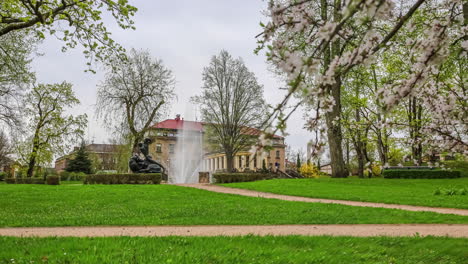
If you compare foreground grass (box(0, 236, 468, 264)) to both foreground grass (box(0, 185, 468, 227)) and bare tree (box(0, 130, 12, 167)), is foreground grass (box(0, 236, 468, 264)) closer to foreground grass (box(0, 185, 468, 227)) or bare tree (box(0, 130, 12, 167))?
foreground grass (box(0, 185, 468, 227))

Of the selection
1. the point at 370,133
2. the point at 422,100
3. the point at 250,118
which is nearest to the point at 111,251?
the point at 422,100

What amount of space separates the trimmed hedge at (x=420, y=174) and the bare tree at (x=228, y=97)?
45.9 feet

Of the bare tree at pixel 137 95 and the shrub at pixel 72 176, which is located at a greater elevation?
the bare tree at pixel 137 95

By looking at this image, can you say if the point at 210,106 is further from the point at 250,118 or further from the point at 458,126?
→ the point at 458,126

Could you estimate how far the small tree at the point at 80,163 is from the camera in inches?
1747

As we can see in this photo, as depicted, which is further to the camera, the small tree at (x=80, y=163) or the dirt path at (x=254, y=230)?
the small tree at (x=80, y=163)

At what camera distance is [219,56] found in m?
35.5

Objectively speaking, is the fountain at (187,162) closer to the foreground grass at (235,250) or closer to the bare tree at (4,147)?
the bare tree at (4,147)

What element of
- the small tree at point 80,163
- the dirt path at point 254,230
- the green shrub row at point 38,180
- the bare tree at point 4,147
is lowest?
the dirt path at point 254,230

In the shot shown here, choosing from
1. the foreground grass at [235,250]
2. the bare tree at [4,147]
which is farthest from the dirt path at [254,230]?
the bare tree at [4,147]

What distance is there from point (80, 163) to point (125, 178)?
1002 inches

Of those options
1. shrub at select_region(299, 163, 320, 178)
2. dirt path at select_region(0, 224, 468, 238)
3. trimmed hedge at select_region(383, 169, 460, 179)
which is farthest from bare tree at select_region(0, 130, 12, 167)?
dirt path at select_region(0, 224, 468, 238)

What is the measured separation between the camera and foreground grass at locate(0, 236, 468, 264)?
4504 mm

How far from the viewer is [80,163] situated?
1752 inches
